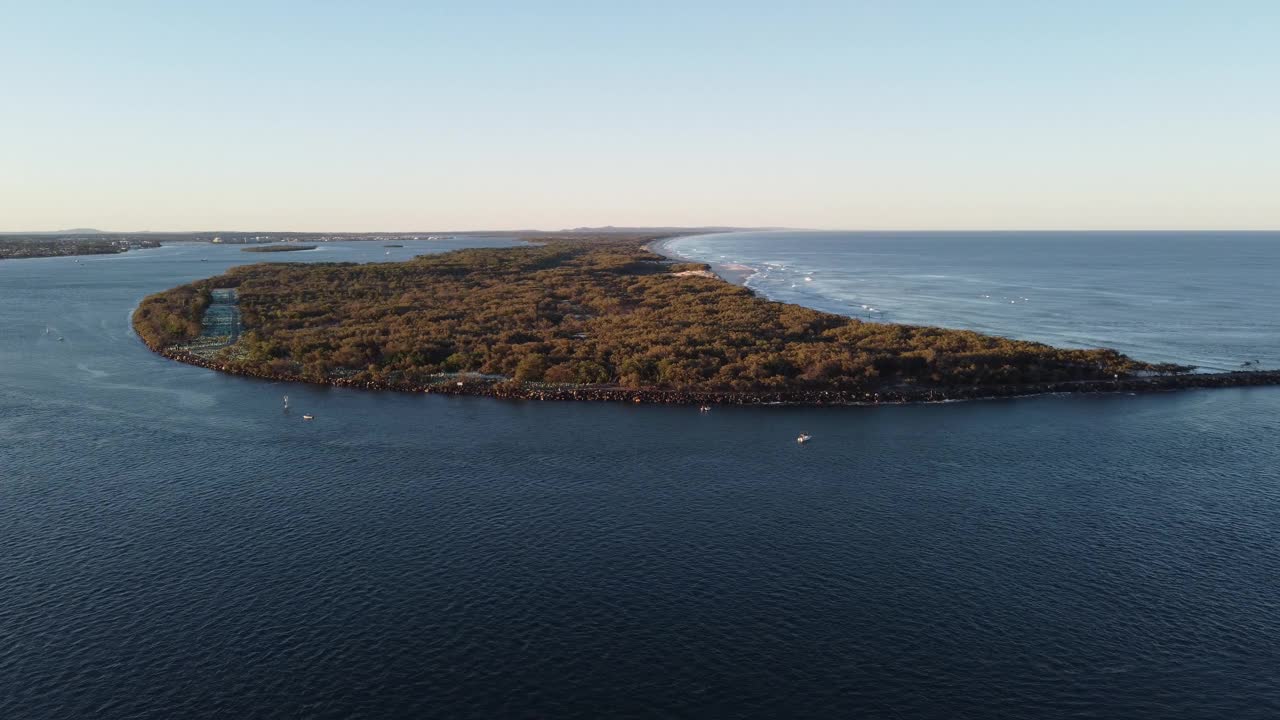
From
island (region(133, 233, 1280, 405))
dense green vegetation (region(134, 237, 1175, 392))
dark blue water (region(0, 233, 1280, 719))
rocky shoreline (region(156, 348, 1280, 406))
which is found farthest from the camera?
dense green vegetation (region(134, 237, 1175, 392))

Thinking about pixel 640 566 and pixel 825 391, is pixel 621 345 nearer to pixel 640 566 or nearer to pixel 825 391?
pixel 825 391

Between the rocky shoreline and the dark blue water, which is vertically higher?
the rocky shoreline

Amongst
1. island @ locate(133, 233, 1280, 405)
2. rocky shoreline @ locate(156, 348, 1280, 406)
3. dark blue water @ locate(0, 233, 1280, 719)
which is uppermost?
island @ locate(133, 233, 1280, 405)

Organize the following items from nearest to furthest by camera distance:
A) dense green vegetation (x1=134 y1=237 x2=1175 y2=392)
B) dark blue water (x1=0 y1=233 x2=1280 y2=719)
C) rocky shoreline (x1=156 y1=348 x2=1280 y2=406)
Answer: dark blue water (x1=0 y1=233 x2=1280 y2=719), rocky shoreline (x1=156 y1=348 x2=1280 y2=406), dense green vegetation (x1=134 y1=237 x2=1175 y2=392)

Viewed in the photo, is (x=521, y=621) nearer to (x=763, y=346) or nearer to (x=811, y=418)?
(x=811, y=418)

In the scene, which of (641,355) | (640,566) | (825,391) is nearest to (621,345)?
(641,355)

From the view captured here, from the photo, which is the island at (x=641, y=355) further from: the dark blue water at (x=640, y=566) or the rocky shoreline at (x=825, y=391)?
the dark blue water at (x=640, y=566)

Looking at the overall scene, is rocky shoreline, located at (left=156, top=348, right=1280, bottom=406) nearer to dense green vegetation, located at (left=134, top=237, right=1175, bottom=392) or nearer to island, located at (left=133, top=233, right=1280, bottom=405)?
island, located at (left=133, top=233, right=1280, bottom=405)

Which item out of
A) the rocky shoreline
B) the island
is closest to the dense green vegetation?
the island
